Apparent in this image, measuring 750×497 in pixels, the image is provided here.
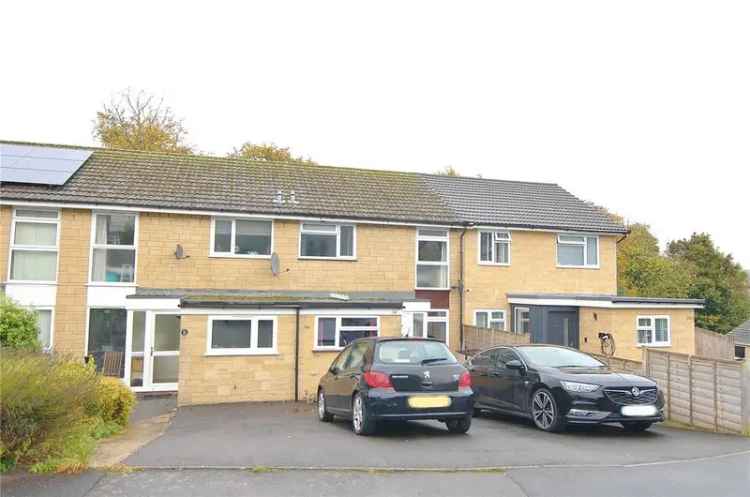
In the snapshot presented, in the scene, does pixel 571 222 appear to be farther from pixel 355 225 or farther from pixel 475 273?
pixel 355 225

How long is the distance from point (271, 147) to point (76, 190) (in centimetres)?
2089

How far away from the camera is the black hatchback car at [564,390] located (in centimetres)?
950

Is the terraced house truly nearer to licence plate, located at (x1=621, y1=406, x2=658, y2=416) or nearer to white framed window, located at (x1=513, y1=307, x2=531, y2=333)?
white framed window, located at (x1=513, y1=307, x2=531, y2=333)

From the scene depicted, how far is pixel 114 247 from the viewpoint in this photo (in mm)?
17188

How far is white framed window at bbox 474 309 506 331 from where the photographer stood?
67.8 feet

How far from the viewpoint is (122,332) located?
55.4ft

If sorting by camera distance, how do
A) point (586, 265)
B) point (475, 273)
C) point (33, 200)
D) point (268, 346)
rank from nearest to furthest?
point (268, 346) → point (33, 200) → point (475, 273) → point (586, 265)

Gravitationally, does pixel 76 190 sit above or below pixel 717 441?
above

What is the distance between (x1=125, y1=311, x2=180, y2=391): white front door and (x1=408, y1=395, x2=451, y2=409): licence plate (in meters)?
9.47

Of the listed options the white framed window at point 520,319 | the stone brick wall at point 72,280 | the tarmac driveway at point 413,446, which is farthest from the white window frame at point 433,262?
the stone brick wall at point 72,280

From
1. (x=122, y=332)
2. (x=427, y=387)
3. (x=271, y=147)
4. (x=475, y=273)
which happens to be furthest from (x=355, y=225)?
(x=271, y=147)

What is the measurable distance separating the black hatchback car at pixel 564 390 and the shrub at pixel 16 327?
8.55 m

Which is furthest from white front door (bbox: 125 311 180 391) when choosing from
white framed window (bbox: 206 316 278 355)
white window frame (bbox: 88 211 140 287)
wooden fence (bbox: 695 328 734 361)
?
wooden fence (bbox: 695 328 734 361)

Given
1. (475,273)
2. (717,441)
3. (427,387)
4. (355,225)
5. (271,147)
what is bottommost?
(717,441)
